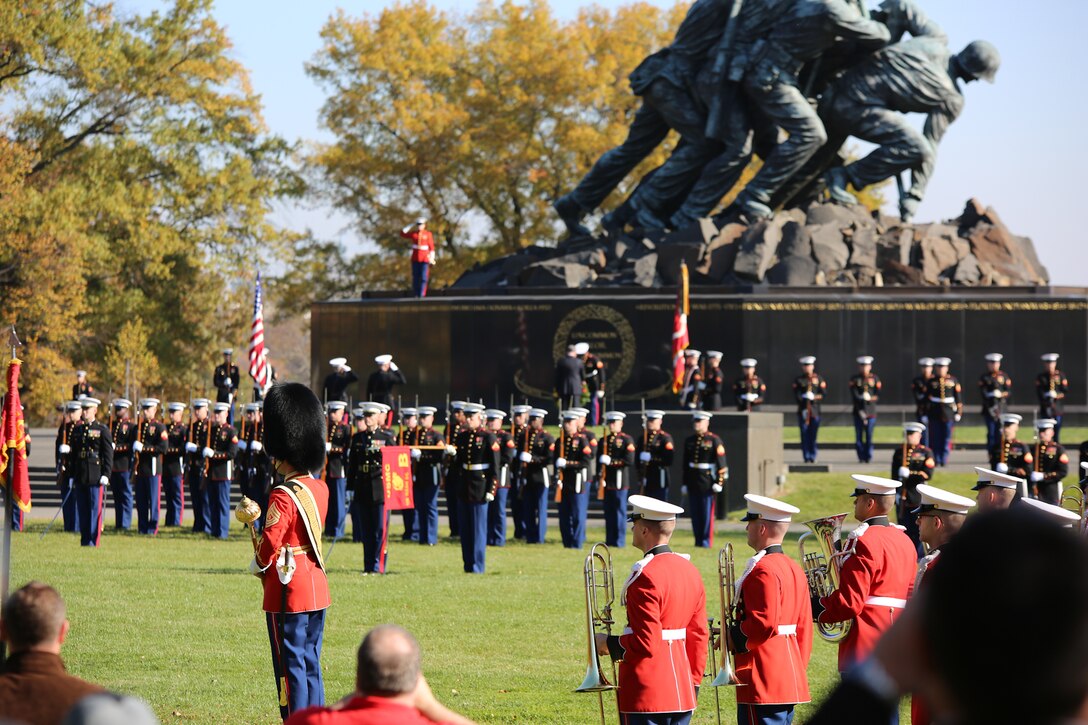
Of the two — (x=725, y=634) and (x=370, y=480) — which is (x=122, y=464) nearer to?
(x=370, y=480)

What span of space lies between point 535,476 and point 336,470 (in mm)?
2515

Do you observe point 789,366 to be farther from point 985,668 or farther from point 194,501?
point 985,668

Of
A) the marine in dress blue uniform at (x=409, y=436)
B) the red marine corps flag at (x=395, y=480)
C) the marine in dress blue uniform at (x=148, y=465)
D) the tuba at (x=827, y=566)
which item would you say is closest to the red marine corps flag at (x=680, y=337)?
the marine in dress blue uniform at (x=409, y=436)

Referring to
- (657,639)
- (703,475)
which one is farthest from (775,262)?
(657,639)

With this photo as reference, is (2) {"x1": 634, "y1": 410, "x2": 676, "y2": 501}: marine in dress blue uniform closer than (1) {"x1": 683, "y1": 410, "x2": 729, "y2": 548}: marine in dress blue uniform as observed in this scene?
No

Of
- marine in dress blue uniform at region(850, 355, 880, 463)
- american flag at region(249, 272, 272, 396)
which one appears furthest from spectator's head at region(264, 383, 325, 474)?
american flag at region(249, 272, 272, 396)

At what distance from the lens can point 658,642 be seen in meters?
6.79

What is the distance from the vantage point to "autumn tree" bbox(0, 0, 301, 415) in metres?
38.8

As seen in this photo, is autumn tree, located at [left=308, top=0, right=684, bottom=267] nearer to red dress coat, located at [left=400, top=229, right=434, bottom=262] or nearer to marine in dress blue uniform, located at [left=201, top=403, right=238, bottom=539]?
red dress coat, located at [left=400, top=229, right=434, bottom=262]

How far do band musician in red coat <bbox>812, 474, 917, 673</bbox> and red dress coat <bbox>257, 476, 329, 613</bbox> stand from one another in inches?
102

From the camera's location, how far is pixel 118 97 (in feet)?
139

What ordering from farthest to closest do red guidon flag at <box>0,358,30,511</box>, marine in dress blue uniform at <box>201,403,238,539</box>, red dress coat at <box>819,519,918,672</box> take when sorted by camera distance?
1. marine in dress blue uniform at <box>201,403,238,539</box>
2. red guidon flag at <box>0,358,30,511</box>
3. red dress coat at <box>819,519,918,672</box>

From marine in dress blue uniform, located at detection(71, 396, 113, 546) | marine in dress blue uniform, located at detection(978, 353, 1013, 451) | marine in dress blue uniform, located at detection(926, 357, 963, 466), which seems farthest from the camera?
marine in dress blue uniform, located at detection(978, 353, 1013, 451)

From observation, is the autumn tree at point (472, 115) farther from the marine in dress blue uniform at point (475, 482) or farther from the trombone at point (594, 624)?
the trombone at point (594, 624)
